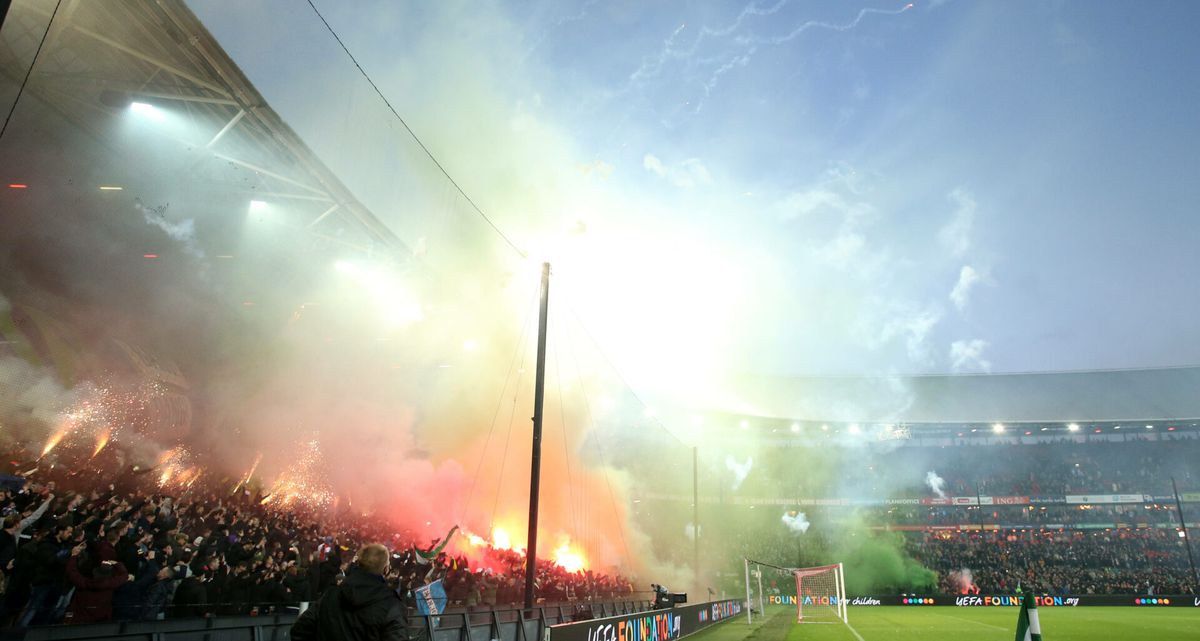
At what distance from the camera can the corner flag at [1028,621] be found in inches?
149

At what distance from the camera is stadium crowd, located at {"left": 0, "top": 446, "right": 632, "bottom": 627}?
27.1ft

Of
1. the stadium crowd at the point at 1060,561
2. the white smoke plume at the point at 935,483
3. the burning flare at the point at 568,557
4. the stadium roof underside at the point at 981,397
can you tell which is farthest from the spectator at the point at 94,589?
the white smoke plume at the point at 935,483

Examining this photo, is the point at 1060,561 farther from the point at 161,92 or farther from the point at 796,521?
the point at 161,92

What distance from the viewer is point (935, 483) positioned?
56.4 metres

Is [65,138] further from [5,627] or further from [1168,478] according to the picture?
[1168,478]

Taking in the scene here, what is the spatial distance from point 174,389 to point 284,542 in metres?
7.69

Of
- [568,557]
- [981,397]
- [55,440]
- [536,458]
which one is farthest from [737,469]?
[55,440]

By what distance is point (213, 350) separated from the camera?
67.2 ft

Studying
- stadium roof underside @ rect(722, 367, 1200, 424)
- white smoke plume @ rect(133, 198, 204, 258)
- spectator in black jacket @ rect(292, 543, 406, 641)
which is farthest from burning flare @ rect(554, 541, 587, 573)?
spectator in black jacket @ rect(292, 543, 406, 641)

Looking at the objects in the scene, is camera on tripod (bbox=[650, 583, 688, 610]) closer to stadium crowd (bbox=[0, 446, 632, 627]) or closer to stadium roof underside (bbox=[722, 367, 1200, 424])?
stadium crowd (bbox=[0, 446, 632, 627])

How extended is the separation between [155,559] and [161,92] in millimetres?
10328

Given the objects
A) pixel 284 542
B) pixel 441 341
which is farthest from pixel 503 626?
pixel 441 341

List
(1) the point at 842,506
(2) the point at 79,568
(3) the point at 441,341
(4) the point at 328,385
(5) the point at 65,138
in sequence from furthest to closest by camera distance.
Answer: (1) the point at 842,506 < (3) the point at 441,341 < (4) the point at 328,385 < (5) the point at 65,138 < (2) the point at 79,568

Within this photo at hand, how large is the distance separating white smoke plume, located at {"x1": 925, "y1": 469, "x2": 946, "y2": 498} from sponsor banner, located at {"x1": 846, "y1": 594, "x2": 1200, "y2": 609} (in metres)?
16.4
